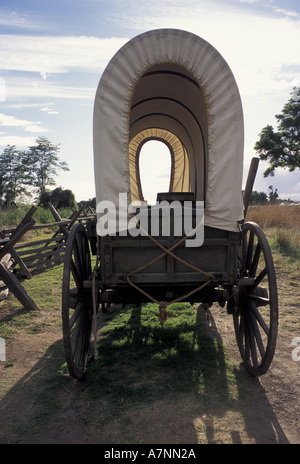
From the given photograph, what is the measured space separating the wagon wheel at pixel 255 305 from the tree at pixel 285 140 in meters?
25.5

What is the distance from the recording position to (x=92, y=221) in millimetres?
4000

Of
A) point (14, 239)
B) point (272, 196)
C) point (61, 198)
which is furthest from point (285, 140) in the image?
point (14, 239)

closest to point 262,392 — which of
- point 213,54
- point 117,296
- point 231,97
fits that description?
point 117,296

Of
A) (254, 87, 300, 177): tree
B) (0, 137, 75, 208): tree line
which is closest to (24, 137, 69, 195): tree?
(0, 137, 75, 208): tree line

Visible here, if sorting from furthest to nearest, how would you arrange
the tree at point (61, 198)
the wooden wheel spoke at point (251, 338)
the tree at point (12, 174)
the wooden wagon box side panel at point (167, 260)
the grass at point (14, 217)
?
1. the tree at point (12, 174)
2. the tree at point (61, 198)
3. the grass at point (14, 217)
4. the wooden wheel spoke at point (251, 338)
5. the wooden wagon box side panel at point (167, 260)

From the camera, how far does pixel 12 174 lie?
39125mm

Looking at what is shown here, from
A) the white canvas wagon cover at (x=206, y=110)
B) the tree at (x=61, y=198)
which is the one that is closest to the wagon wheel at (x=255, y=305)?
the white canvas wagon cover at (x=206, y=110)

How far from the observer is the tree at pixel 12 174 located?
126 ft

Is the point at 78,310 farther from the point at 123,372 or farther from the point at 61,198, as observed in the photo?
the point at 61,198

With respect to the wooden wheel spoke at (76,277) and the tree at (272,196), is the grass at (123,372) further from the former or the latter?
the tree at (272,196)

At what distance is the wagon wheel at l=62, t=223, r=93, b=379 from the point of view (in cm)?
302

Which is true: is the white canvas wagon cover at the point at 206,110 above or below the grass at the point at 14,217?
above

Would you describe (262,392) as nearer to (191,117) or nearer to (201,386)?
(201,386)

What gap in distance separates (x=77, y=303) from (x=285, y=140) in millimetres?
27082
